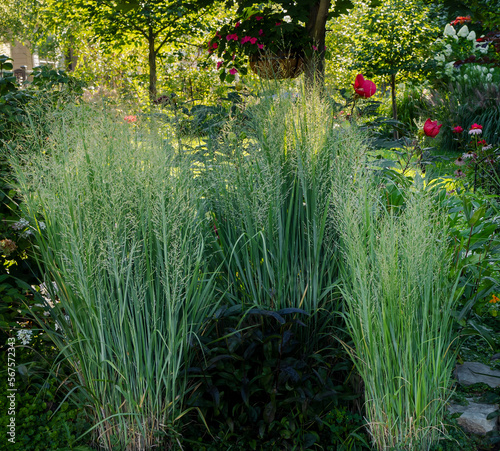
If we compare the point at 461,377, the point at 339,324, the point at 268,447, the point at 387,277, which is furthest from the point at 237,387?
the point at 461,377

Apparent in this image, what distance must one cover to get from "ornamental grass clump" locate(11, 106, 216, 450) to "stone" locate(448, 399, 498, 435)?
1.02m

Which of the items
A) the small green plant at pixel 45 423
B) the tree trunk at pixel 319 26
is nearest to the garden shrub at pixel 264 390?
the small green plant at pixel 45 423

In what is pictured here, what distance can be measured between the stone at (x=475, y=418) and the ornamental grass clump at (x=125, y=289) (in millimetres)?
1019

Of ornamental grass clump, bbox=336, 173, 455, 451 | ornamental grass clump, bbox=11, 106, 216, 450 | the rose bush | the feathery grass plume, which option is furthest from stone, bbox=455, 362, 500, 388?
the rose bush

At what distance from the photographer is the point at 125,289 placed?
1.51 m

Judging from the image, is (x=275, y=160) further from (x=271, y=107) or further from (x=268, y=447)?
(x=268, y=447)

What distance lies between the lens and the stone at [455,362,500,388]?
200cm

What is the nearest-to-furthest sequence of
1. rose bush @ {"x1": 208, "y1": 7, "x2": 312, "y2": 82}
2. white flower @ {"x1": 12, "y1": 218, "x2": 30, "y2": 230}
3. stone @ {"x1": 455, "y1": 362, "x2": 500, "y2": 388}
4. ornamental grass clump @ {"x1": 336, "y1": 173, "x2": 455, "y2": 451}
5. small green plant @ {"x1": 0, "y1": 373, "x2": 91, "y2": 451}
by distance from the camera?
ornamental grass clump @ {"x1": 336, "y1": 173, "x2": 455, "y2": 451}
small green plant @ {"x1": 0, "y1": 373, "x2": 91, "y2": 451}
stone @ {"x1": 455, "y1": 362, "x2": 500, "y2": 388}
white flower @ {"x1": 12, "y1": 218, "x2": 30, "y2": 230}
rose bush @ {"x1": 208, "y1": 7, "x2": 312, "y2": 82}

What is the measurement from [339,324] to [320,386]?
1.04 ft

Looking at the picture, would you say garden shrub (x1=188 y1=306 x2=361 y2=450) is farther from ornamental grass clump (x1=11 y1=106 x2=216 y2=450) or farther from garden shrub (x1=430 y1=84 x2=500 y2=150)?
garden shrub (x1=430 y1=84 x2=500 y2=150)

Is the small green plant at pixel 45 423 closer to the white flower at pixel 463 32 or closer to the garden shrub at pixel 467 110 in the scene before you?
the garden shrub at pixel 467 110

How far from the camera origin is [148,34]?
7.57 m

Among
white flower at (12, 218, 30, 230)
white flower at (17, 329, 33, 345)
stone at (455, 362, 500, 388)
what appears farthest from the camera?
white flower at (12, 218, 30, 230)

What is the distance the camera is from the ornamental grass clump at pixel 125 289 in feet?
4.98
